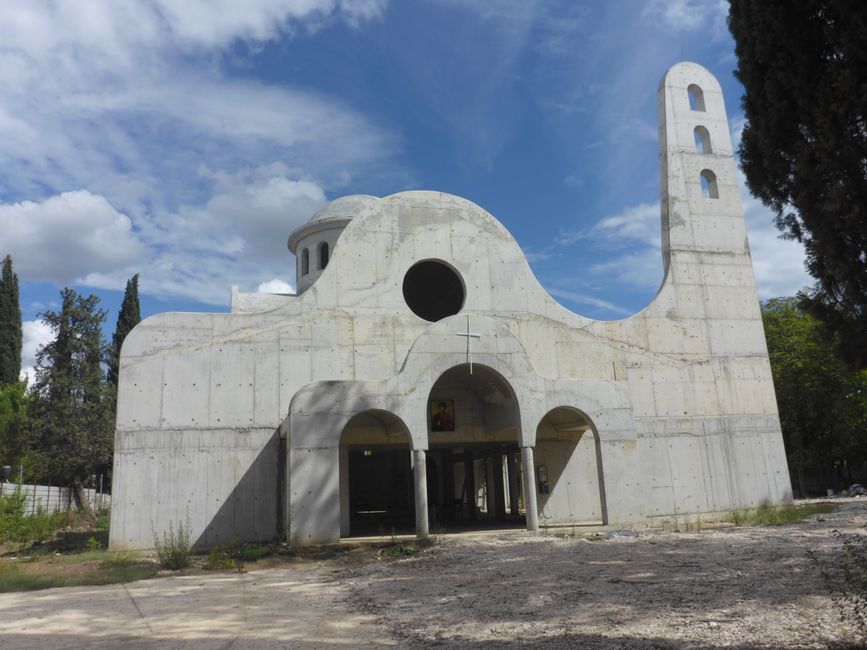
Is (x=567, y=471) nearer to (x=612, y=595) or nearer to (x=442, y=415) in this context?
(x=442, y=415)

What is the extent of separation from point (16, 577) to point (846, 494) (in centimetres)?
3533

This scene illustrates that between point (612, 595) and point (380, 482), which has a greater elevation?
point (380, 482)

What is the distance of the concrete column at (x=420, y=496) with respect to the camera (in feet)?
57.0

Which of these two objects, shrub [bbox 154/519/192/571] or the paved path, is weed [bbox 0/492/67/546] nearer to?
shrub [bbox 154/519/192/571]

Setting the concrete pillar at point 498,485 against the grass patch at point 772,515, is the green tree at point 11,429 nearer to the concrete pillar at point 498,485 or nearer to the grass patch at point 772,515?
the concrete pillar at point 498,485

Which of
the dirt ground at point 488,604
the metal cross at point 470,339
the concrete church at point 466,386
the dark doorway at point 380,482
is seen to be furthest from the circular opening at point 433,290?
the dirt ground at point 488,604

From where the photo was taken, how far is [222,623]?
882 centimetres

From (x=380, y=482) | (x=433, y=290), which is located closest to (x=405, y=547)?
(x=433, y=290)

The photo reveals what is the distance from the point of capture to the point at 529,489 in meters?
18.8

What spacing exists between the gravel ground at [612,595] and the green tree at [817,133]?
4.07 metres

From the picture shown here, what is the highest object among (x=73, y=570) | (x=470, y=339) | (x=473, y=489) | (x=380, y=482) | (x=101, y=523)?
(x=470, y=339)

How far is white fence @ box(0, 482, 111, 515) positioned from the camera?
2517 centimetres

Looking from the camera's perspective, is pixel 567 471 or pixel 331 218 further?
pixel 331 218

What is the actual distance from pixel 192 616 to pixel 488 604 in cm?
410
